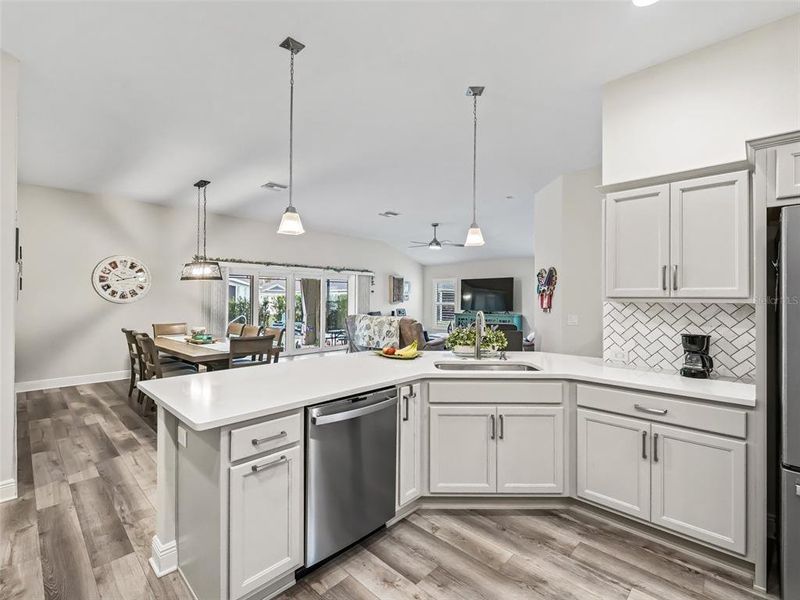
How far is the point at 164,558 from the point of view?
72.1 inches

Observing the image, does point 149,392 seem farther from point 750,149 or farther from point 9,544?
point 750,149

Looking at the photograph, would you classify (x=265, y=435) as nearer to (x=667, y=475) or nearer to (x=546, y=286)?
(x=667, y=475)

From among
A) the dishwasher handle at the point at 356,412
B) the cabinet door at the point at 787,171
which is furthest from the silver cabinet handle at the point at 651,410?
the dishwasher handle at the point at 356,412

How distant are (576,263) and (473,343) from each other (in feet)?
7.64

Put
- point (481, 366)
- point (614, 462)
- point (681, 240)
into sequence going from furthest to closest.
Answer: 1. point (481, 366)
2. point (681, 240)
3. point (614, 462)

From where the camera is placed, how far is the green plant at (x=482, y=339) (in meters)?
2.85

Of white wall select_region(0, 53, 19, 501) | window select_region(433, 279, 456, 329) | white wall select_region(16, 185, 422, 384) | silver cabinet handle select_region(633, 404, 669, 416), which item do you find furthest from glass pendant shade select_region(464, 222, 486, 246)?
window select_region(433, 279, 456, 329)

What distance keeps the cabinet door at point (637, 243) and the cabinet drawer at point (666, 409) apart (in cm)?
69

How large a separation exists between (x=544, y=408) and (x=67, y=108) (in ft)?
14.2

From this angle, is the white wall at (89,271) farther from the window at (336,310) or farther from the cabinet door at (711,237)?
the cabinet door at (711,237)

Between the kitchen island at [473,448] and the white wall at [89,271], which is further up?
the white wall at [89,271]

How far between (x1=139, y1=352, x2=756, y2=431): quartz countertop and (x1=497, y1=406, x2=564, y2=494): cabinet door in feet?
0.77

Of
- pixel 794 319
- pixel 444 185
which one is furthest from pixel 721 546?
pixel 444 185

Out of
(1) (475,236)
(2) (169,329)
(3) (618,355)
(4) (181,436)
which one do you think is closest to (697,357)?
(3) (618,355)
